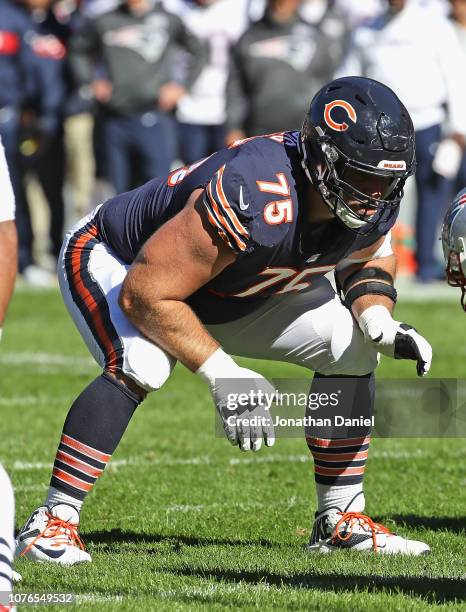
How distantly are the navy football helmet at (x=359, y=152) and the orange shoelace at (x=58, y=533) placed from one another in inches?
50.5

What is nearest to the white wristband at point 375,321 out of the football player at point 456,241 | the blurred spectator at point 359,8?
the football player at point 456,241

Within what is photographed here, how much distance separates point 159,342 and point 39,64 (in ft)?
27.5

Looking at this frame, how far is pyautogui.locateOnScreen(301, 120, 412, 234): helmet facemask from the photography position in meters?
4.00

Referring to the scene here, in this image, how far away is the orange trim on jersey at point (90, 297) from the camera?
4.15m

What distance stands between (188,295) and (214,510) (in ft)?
3.91

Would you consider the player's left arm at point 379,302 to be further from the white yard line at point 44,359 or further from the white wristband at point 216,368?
the white yard line at point 44,359

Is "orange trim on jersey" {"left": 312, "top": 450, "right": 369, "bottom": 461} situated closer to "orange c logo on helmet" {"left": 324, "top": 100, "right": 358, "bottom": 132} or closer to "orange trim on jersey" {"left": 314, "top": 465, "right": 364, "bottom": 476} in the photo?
"orange trim on jersey" {"left": 314, "top": 465, "right": 364, "bottom": 476}

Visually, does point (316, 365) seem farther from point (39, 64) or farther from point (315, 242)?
point (39, 64)

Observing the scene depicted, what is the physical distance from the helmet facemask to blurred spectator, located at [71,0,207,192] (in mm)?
7394

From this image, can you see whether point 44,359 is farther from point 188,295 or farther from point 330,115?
point 330,115

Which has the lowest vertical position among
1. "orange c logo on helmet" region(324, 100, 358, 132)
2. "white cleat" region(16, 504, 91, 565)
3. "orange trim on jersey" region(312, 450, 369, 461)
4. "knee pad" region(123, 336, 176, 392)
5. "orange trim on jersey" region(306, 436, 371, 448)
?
"white cleat" region(16, 504, 91, 565)

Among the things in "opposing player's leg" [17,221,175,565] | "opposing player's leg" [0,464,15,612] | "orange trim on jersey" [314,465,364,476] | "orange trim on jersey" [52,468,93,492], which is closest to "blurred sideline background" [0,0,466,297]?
"orange trim on jersey" [314,465,364,476]

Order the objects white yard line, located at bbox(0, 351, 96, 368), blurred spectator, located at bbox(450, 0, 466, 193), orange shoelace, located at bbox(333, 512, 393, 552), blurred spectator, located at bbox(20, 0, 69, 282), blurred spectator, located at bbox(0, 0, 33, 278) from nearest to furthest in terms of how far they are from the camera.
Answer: orange shoelace, located at bbox(333, 512, 393, 552) → white yard line, located at bbox(0, 351, 96, 368) → blurred spectator, located at bbox(450, 0, 466, 193) → blurred spectator, located at bbox(0, 0, 33, 278) → blurred spectator, located at bbox(20, 0, 69, 282)

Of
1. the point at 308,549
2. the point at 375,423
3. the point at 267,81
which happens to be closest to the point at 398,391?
the point at 375,423
